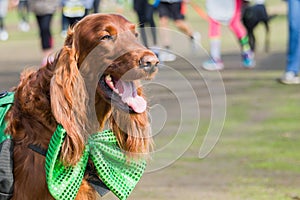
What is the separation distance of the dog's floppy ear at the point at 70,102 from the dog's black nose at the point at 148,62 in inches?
12.3

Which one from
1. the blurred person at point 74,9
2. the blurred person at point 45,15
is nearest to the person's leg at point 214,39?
the blurred person at point 74,9

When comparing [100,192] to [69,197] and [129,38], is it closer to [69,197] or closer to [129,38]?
[69,197]

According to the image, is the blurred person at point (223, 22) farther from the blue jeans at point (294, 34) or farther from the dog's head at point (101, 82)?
the dog's head at point (101, 82)

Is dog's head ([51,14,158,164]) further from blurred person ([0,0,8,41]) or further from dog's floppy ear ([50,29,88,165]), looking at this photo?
blurred person ([0,0,8,41])

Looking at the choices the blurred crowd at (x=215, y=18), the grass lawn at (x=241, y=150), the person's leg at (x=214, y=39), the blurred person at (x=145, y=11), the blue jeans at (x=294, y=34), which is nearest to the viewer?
the grass lawn at (x=241, y=150)

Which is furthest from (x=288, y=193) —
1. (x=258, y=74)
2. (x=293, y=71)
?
(x=258, y=74)

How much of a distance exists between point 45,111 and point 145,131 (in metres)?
0.51

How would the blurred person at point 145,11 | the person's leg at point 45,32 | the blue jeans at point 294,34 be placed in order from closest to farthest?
1. the blue jeans at point 294,34
2. the person's leg at point 45,32
3. the blurred person at point 145,11

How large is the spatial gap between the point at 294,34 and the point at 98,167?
22.0 ft

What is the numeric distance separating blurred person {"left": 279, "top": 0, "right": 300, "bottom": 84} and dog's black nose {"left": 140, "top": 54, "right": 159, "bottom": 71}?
22.3ft

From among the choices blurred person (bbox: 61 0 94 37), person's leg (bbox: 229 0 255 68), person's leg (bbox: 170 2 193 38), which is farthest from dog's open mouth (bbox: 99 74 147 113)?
person's leg (bbox: 170 2 193 38)

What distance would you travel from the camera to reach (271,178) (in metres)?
6.21

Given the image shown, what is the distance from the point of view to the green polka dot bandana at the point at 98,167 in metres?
3.86

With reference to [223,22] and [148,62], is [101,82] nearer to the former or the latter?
[148,62]
